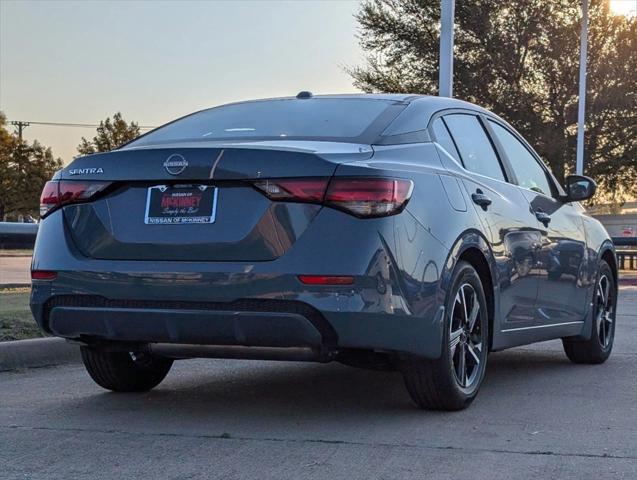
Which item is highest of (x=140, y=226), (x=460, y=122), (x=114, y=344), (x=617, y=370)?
(x=460, y=122)

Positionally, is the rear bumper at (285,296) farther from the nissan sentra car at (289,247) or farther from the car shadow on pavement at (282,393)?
the car shadow on pavement at (282,393)

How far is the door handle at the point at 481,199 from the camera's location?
6066 mm

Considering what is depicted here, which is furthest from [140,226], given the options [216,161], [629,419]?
[629,419]

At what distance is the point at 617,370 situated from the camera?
25.6 feet

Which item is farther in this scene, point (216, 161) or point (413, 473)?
point (216, 161)

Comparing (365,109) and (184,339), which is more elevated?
(365,109)

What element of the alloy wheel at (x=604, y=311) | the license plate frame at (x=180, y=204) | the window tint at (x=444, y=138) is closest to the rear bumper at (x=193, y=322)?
the license plate frame at (x=180, y=204)

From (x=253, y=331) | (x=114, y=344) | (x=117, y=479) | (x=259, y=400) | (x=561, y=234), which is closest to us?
(x=117, y=479)

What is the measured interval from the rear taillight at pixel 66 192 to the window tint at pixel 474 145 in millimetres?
1986

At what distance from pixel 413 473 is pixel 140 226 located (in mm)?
1732

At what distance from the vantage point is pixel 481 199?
6.14 metres

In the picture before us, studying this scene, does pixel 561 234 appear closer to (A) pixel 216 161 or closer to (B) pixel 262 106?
(B) pixel 262 106

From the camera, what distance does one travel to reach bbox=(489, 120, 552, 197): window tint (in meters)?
7.16

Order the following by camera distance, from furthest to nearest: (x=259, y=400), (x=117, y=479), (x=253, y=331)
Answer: (x=259, y=400) < (x=253, y=331) < (x=117, y=479)
